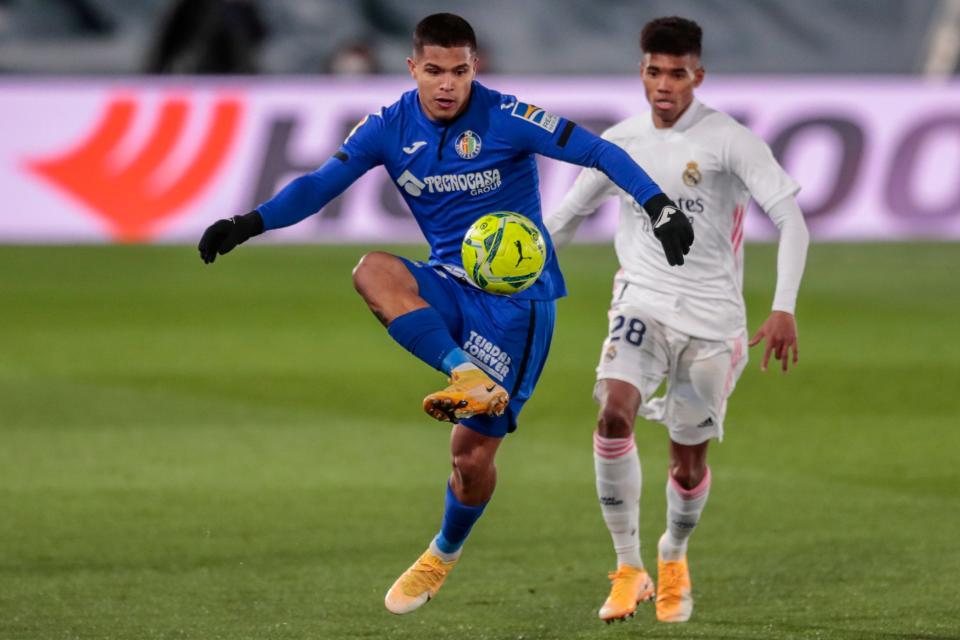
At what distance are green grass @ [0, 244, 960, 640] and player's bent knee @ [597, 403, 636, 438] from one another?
0.65 meters

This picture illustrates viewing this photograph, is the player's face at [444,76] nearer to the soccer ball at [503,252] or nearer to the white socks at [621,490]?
the soccer ball at [503,252]

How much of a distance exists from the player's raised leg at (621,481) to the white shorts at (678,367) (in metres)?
0.10

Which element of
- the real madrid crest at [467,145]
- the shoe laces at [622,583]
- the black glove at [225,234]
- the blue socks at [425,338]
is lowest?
the shoe laces at [622,583]

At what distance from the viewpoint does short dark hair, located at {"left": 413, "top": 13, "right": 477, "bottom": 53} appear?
5.65 meters

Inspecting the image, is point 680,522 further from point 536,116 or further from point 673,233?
point 536,116

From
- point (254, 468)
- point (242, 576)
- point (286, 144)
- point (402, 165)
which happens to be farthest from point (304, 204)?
point (286, 144)

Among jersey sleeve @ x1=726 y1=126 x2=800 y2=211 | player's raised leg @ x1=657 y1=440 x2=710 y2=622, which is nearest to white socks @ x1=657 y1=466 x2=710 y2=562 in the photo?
player's raised leg @ x1=657 y1=440 x2=710 y2=622

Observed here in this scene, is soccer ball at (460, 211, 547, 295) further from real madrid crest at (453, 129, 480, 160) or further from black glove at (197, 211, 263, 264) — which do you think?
black glove at (197, 211, 263, 264)

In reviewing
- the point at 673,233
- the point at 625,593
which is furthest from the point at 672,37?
the point at 625,593

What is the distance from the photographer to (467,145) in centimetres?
578

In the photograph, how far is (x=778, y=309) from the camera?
5812 millimetres

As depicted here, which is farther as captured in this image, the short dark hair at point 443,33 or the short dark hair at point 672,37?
the short dark hair at point 672,37

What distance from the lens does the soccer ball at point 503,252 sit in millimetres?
5625

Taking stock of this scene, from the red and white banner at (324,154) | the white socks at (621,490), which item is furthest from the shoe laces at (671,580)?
the red and white banner at (324,154)
